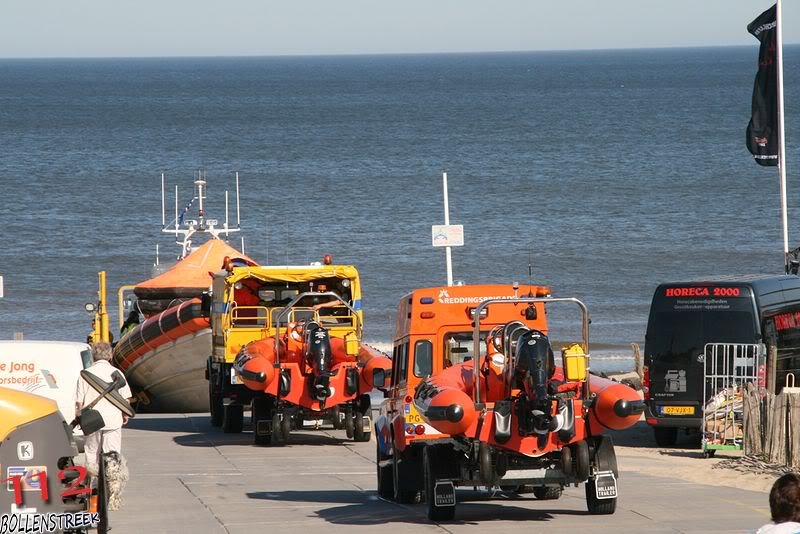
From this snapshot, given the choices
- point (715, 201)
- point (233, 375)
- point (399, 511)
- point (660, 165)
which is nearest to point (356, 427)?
point (233, 375)

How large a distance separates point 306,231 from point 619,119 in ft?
255

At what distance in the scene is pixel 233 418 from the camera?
79.0 ft

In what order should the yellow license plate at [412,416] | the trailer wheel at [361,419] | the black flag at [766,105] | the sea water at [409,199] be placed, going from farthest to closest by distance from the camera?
the sea water at [409,199] < the black flag at [766,105] < the trailer wheel at [361,419] < the yellow license plate at [412,416]

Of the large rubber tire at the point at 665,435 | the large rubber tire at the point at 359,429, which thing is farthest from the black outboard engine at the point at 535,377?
the large rubber tire at the point at 359,429

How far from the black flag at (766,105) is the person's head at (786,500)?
1979 cm

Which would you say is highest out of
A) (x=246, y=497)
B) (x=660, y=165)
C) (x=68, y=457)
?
(x=660, y=165)

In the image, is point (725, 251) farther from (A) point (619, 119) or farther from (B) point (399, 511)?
(A) point (619, 119)

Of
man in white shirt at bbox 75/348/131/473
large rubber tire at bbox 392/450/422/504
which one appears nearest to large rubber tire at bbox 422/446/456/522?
large rubber tire at bbox 392/450/422/504

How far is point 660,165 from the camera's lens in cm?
9531

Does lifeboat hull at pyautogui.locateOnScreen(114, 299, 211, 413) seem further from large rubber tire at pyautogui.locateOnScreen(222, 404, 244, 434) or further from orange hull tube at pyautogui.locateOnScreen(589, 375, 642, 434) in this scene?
orange hull tube at pyautogui.locateOnScreen(589, 375, 642, 434)

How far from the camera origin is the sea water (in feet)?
173

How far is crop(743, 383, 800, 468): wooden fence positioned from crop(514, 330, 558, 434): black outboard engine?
5268 mm

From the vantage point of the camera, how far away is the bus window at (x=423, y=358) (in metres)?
15.6

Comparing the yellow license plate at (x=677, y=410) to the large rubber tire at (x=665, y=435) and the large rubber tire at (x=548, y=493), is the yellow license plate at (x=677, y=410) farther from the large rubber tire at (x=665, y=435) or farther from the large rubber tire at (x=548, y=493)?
the large rubber tire at (x=548, y=493)
